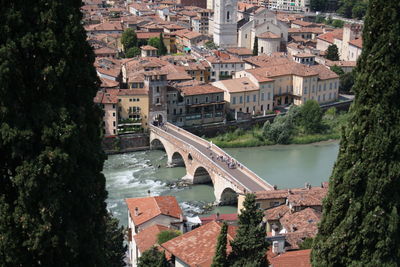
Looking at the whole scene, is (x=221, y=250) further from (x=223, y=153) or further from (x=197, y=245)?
(x=223, y=153)

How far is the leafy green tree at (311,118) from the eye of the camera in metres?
28.3

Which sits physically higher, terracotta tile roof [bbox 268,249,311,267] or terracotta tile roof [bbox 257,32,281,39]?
terracotta tile roof [bbox 268,249,311,267]

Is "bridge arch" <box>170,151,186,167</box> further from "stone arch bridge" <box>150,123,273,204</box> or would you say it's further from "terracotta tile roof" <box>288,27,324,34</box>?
"terracotta tile roof" <box>288,27,324,34</box>

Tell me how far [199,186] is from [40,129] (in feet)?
60.0

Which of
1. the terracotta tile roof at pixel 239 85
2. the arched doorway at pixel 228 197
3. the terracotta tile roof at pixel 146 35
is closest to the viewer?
the arched doorway at pixel 228 197

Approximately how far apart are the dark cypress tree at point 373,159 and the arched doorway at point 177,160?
59.4ft

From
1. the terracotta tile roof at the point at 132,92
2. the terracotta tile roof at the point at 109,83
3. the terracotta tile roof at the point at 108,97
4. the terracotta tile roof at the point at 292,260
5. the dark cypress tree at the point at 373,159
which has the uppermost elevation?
the dark cypress tree at the point at 373,159

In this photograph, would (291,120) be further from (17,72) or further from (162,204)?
(17,72)

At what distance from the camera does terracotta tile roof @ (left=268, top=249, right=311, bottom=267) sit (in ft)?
34.8

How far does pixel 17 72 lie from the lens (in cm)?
444

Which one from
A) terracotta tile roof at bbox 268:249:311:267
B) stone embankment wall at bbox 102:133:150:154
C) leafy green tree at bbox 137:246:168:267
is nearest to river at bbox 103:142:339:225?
stone embankment wall at bbox 102:133:150:154

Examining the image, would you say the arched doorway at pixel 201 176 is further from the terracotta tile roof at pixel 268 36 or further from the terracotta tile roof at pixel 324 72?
the terracotta tile roof at pixel 268 36

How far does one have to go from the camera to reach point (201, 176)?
23.0m

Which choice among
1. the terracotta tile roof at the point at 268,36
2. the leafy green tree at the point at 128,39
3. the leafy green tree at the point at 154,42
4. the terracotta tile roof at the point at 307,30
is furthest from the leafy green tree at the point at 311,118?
the terracotta tile roof at the point at 307,30
